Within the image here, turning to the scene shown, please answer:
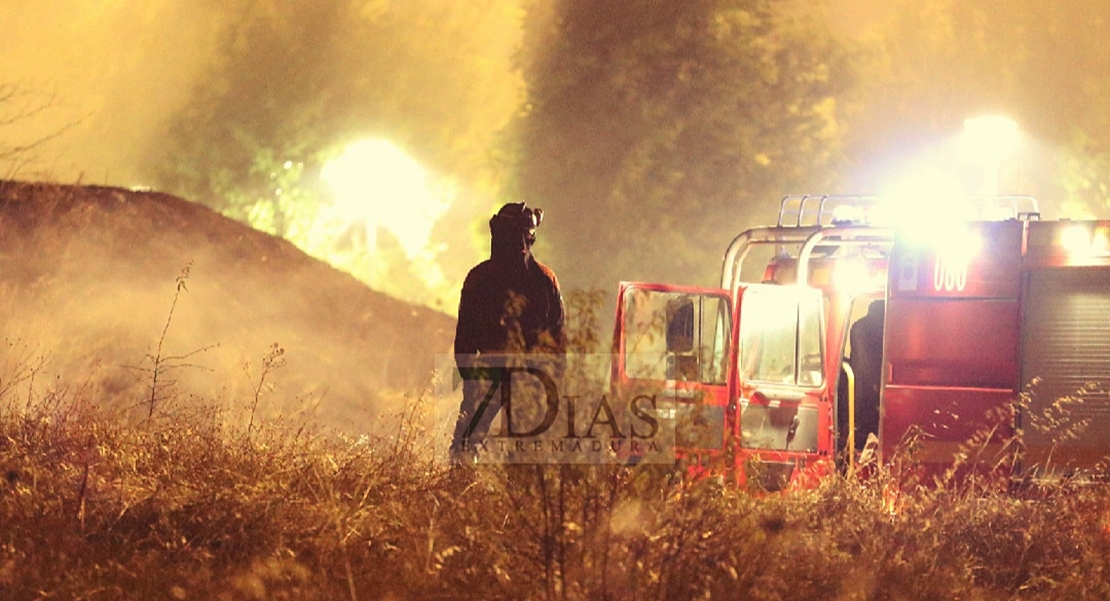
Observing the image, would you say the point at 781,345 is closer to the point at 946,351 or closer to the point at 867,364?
the point at 946,351

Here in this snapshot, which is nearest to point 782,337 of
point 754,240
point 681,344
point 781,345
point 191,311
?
point 781,345

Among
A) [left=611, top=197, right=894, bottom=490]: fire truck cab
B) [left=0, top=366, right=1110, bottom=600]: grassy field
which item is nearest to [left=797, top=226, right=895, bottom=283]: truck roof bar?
[left=611, top=197, right=894, bottom=490]: fire truck cab

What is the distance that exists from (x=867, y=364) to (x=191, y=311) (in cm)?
918

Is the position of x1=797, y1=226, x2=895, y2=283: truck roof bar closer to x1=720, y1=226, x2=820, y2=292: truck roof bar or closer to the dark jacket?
x1=720, y1=226, x2=820, y2=292: truck roof bar

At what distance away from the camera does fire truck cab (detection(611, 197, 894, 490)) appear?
930 centimetres

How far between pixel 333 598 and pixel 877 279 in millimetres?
6891

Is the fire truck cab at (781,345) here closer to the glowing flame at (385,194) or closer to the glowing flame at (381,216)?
the glowing flame at (381,216)

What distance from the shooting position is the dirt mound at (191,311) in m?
15.2

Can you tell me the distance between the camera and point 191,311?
57.3 ft

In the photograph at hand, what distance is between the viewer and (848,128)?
2808 centimetres

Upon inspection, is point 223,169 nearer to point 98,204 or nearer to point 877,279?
point 98,204

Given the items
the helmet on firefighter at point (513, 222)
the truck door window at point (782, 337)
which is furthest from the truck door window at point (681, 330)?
the helmet on firefighter at point (513, 222)

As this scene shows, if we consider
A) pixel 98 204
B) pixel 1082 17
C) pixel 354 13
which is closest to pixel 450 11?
pixel 354 13

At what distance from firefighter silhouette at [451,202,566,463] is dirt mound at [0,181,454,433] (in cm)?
594
